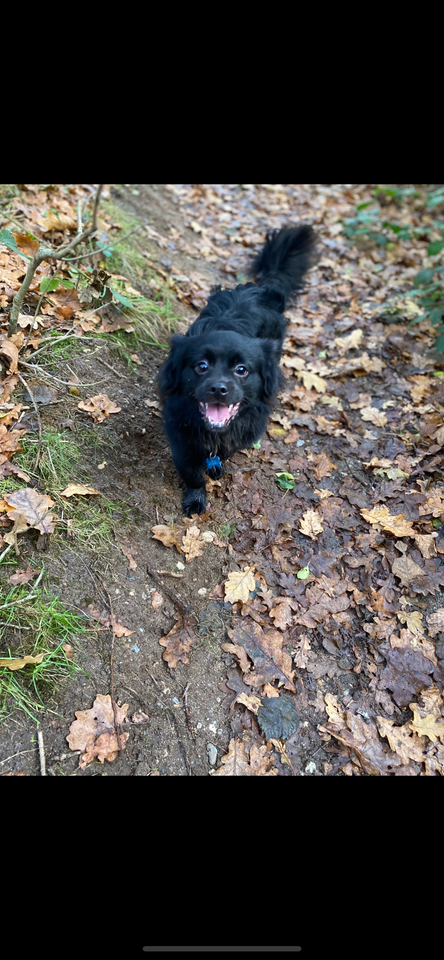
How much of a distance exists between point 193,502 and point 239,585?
66cm

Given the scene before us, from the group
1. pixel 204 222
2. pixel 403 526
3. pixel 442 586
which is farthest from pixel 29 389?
pixel 204 222

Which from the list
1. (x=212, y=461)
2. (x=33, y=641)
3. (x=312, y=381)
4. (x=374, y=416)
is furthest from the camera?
(x=312, y=381)

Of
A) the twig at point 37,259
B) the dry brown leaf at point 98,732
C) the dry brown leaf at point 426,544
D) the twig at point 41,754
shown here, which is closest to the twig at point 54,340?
the twig at point 37,259

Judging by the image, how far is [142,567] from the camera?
122 inches

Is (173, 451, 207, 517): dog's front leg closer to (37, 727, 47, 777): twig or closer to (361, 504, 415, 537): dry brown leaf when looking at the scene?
(361, 504, 415, 537): dry brown leaf

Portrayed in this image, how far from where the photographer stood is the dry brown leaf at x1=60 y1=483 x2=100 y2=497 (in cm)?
309

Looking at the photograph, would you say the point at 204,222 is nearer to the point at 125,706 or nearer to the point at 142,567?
the point at 142,567

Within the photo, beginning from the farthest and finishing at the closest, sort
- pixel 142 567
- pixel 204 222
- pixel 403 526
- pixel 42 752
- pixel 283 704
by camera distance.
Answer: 1. pixel 204 222
2. pixel 403 526
3. pixel 142 567
4. pixel 283 704
5. pixel 42 752

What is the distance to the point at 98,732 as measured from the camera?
246 cm

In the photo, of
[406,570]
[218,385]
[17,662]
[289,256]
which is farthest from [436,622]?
[289,256]

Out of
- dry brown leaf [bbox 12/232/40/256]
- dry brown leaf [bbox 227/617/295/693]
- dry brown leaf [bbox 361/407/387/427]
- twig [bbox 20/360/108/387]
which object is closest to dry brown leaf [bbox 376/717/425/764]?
dry brown leaf [bbox 227/617/295/693]

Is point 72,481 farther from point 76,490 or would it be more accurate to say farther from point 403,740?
point 403,740

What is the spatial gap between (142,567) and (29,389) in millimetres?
1342

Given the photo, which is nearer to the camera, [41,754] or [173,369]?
[41,754]
